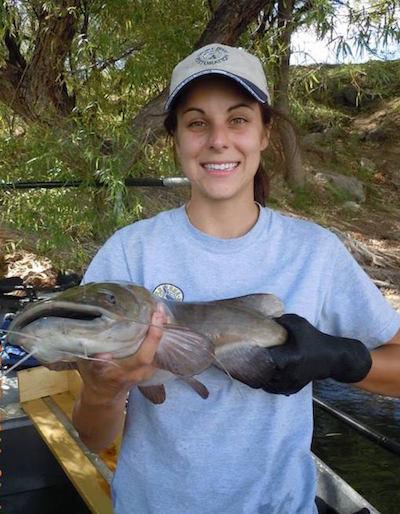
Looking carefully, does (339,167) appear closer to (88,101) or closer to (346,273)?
(88,101)

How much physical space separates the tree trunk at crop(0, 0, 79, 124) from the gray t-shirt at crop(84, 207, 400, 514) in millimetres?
2635

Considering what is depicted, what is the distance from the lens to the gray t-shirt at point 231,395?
1.31 metres

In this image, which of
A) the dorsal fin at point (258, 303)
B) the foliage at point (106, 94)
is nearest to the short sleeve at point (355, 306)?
the dorsal fin at point (258, 303)

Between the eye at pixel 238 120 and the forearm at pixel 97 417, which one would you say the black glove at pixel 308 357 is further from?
the eye at pixel 238 120

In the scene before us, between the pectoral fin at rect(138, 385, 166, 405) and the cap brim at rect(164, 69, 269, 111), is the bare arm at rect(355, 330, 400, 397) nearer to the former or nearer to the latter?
the pectoral fin at rect(138, 385, 166, 405)

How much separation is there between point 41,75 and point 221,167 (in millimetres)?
2849

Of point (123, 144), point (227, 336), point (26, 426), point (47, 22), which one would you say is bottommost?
point (26, 426)

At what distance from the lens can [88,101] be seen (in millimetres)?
3863

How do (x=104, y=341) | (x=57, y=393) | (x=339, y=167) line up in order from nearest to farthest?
(x=104, y=341)
(x=57, y=393)
(x=339, y=167)

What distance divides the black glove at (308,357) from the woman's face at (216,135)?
36 cm

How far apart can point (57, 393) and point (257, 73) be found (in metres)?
2.00

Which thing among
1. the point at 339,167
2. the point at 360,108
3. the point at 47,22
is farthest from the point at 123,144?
the point at 360,108

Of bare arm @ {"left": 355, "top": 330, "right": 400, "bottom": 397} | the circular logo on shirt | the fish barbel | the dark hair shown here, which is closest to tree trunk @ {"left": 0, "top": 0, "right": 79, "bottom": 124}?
the dark hair

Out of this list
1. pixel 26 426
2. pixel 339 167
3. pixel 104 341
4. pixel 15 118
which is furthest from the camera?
pixel 339 167
